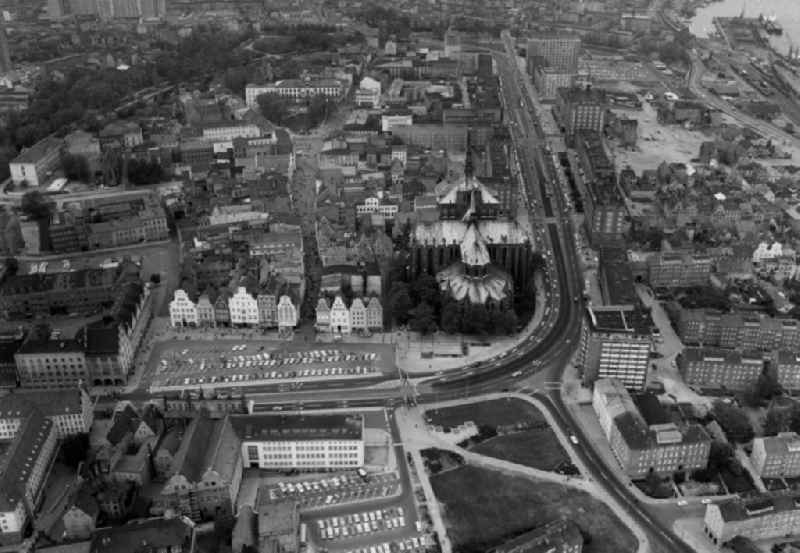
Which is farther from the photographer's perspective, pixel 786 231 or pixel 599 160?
pixel 599 160

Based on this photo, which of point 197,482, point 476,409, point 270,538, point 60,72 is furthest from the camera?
point 60,72

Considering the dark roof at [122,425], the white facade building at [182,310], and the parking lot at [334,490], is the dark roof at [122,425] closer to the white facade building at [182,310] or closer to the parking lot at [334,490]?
the parking lot at [334,490]

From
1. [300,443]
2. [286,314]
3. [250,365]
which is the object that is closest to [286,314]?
[286,314]

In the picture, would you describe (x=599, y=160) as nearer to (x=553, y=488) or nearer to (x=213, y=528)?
(x=553, y=488)

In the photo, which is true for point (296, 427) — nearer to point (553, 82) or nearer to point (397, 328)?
point (397, 328)

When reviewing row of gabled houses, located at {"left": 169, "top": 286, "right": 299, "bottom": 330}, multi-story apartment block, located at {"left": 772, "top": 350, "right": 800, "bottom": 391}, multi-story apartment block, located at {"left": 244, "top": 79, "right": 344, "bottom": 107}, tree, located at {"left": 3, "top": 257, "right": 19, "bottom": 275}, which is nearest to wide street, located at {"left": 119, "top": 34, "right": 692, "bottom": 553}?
row of gabled houses, located at {"left": 169, "top": 286, "right": 299, "bottom": 330}

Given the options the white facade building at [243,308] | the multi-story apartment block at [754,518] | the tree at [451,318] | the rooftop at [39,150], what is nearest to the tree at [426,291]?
the tree at [451,318]

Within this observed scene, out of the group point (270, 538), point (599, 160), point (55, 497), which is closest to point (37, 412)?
point (55, 497)
